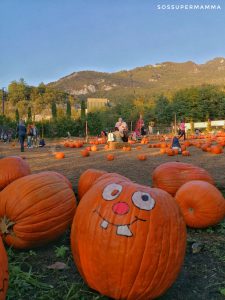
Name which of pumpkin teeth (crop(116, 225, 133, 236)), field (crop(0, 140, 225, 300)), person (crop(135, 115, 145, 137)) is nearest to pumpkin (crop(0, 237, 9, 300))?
field (crop(0, 140, 225, 300))

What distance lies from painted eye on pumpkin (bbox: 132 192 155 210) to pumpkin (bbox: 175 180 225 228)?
1571mm

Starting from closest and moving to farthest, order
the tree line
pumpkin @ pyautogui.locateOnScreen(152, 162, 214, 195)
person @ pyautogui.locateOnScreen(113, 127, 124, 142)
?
1. pumpkin @ pyautogui.locateOnScreen(152, 162, 214, 195)
2. person @ pyautogui.locateOnScreen(113, 127, 124, 142)
3. the tree line

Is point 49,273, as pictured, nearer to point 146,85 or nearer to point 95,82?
point 146,85

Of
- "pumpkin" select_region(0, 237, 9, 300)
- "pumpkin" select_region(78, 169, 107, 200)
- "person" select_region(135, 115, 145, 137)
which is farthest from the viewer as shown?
"person" select_region(135, 115, 145, 137)

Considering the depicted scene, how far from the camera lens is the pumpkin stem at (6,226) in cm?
329

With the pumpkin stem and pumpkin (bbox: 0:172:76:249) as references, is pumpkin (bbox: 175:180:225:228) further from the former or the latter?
the pumpkin stem

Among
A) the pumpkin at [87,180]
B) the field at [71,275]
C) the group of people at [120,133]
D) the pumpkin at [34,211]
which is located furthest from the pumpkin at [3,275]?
the group of people at [120,133]

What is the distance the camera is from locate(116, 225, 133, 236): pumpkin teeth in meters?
2.48

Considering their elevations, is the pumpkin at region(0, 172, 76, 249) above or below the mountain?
below

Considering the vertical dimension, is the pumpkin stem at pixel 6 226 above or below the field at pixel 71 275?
above

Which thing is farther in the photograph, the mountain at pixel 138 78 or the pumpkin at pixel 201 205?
the mountain at pixel 138 78

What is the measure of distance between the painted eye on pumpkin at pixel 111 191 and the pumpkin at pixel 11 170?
82.3 inches

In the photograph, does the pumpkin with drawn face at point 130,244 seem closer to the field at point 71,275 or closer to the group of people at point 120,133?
the field at point 71,275

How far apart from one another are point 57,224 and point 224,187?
2.91m
